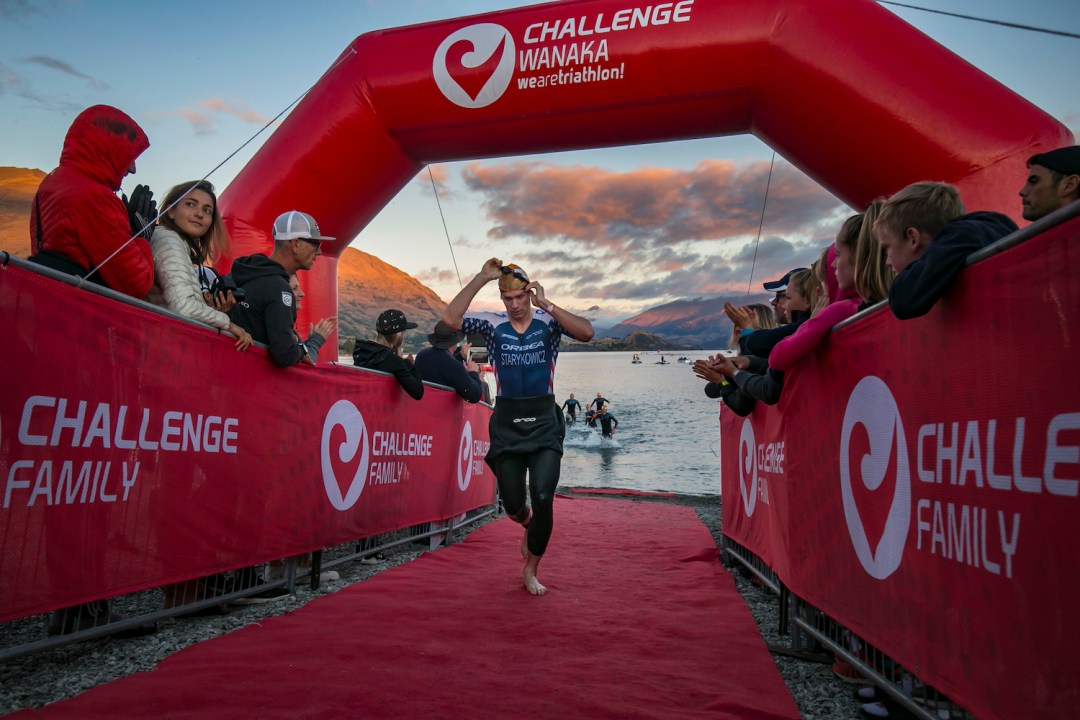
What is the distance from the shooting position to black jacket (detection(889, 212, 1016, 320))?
1.88 m

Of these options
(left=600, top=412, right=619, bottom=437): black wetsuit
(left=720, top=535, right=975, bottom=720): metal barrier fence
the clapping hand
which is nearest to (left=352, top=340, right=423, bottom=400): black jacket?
the clapping hand

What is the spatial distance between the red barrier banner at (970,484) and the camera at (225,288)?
9.69 feet

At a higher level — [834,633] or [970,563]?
[970,563]

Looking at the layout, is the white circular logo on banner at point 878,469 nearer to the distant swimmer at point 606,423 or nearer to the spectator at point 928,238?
the spectator at point 928,238

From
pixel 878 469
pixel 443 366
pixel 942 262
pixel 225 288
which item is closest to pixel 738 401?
pixel 878 469

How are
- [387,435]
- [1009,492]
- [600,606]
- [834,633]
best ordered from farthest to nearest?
[387,435], [600,606], [834,633], [1009,492]

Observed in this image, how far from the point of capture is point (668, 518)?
8250 millimetres

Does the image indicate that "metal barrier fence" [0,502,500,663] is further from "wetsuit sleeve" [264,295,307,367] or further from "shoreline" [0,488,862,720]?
"wetsuit sleeve" [264,295,307,367]

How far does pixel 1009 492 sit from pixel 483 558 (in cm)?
433

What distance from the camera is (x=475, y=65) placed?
22.8 ft

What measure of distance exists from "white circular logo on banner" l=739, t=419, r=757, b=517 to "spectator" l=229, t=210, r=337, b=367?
277 centimetres

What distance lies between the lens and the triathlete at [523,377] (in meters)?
4.52

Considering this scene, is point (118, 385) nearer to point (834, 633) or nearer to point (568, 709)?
point (568, 709)

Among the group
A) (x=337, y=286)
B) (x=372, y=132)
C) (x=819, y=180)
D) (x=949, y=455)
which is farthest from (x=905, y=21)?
(x=337, y=286)
